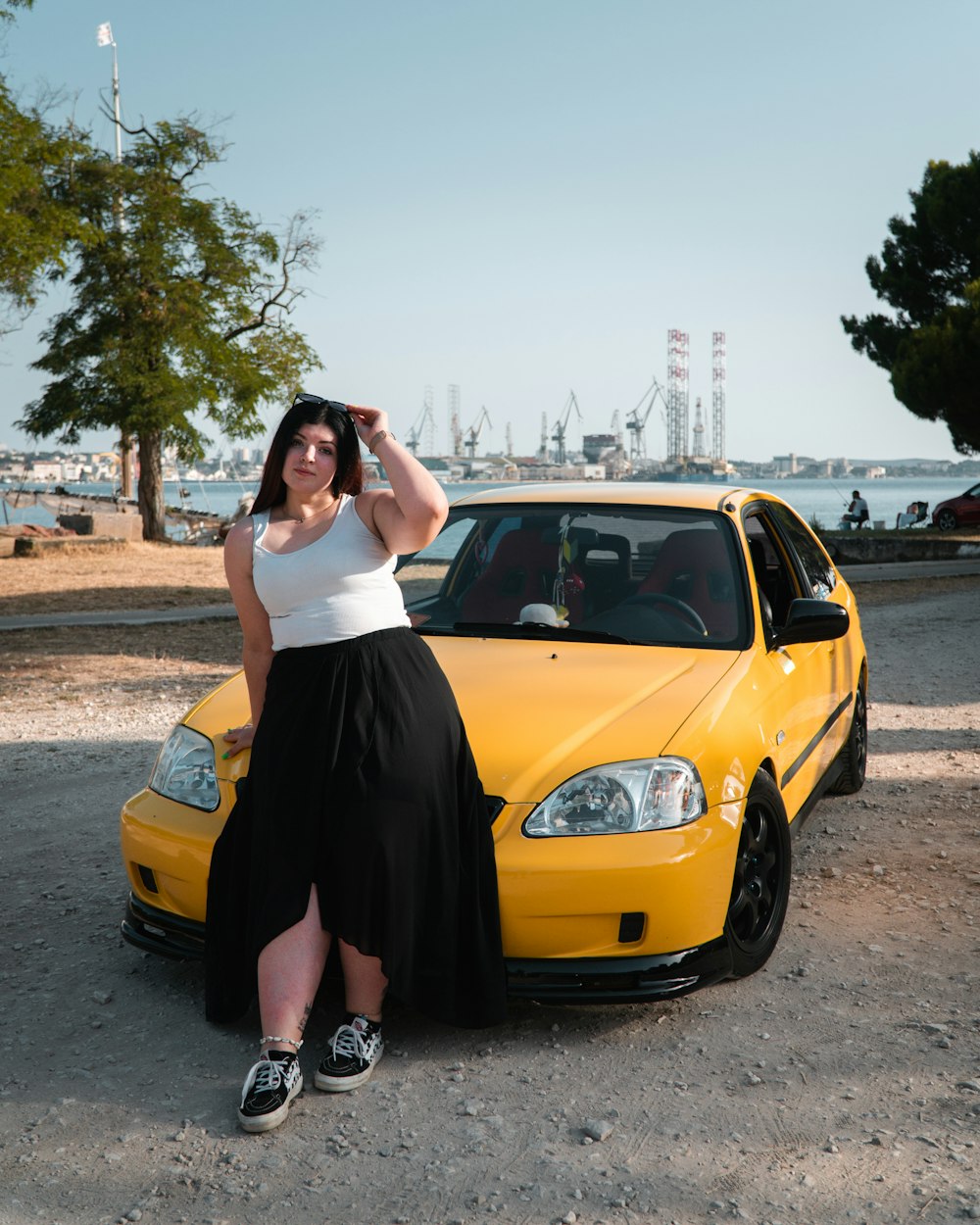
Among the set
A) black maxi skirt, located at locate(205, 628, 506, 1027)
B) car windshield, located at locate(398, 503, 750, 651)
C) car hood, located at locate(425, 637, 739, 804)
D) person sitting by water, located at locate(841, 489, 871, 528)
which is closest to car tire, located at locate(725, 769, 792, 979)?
car hood, located at locate(425, 637, 739, 804)

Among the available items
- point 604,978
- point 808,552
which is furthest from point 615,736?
point 808,552

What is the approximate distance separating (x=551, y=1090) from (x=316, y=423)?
6.24ft

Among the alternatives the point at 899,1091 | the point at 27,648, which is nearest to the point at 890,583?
the point at 27,648

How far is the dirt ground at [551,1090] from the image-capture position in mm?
2709

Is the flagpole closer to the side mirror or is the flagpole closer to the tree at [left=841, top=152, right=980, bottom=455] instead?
the tree at [left=841, top=152, right=980, bottom=455]

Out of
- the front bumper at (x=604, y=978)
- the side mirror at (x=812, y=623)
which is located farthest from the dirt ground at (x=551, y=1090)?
the side mirror at (x=812, y=623)

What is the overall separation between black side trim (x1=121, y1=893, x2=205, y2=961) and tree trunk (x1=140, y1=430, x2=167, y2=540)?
27.7 metres

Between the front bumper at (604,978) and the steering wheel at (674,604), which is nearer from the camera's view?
the front bumper at (604,978)

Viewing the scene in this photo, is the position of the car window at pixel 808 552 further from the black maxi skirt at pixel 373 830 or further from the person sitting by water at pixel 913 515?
the person sitting by water at pixel 913 515

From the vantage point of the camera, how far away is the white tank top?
3.32 meters

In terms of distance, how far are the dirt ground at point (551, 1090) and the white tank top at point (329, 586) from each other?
3.92 ft

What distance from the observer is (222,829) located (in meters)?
3.44

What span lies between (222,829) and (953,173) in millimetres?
30672

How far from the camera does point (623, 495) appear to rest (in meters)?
5.08
